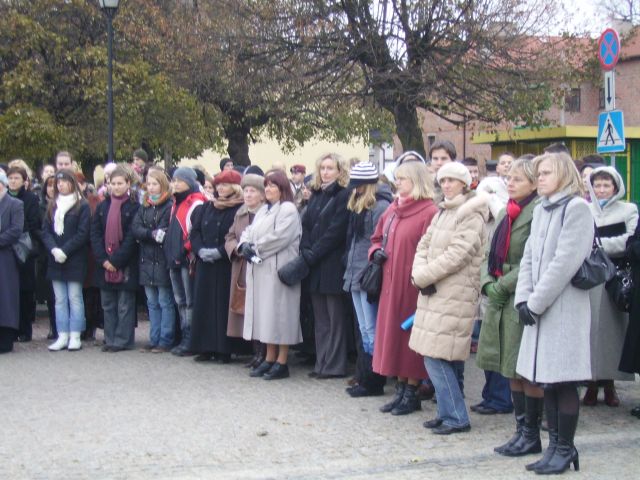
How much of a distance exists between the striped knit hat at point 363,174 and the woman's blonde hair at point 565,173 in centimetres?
255

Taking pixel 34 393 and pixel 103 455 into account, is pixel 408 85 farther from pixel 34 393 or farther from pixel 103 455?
pixel 103 455

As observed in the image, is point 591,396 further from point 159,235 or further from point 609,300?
point 159,235

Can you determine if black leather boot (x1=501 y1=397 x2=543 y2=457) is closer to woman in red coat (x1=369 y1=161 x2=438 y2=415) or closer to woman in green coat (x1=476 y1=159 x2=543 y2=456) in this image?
woman in green coat (x1=476 y1=159 x2=543 y2=456)

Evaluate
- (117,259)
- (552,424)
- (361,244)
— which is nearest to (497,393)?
(552,424)

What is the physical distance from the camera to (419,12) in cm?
1909

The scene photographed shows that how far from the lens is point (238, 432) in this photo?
291 inches

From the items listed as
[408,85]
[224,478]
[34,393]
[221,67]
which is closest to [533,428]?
[224,478]

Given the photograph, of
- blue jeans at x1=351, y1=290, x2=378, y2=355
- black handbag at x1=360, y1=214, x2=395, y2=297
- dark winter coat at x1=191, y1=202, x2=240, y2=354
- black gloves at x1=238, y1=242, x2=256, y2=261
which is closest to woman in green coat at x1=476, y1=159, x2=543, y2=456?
black handbag at x1=360, y1=214, x2=395, y2=297

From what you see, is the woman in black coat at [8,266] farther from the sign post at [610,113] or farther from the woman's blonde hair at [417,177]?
the sign post at [610,113]

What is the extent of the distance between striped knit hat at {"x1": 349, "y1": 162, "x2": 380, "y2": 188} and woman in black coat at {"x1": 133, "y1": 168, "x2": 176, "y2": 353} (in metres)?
2.83

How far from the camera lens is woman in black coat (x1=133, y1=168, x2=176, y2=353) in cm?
1080

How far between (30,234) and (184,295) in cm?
214

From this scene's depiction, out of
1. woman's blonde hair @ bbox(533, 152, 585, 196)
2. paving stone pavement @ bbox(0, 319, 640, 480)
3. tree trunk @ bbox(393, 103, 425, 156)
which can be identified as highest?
tree trunk @ bbox(393, 103, 425, 156)

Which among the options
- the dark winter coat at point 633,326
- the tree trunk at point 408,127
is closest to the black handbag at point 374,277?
the dark winter coat at point 633,326
